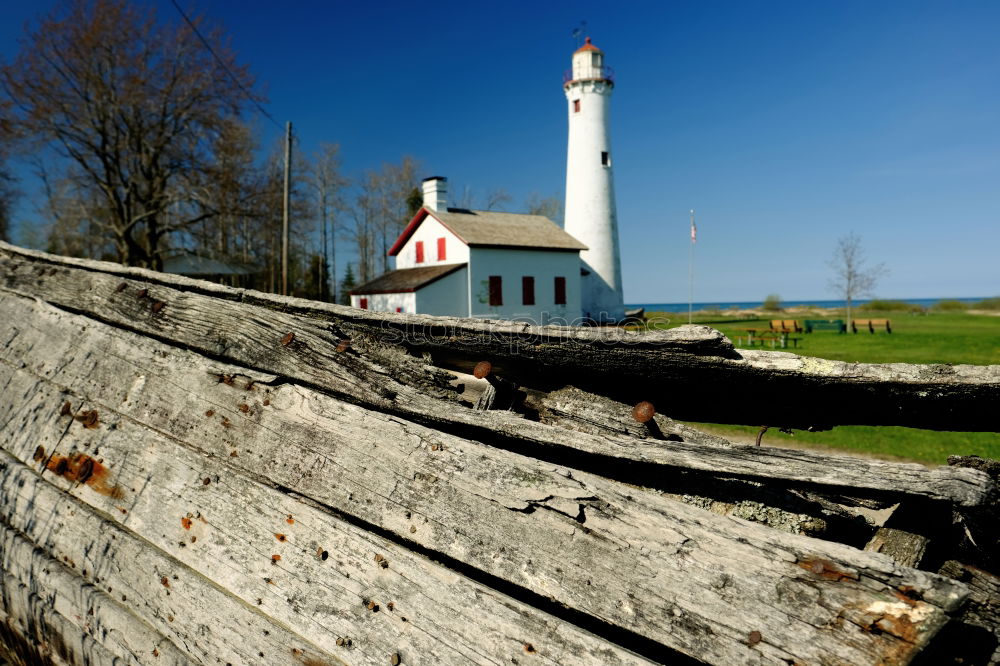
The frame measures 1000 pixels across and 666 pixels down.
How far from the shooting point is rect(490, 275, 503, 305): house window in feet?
92.1

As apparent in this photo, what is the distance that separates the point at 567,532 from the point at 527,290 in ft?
91.3

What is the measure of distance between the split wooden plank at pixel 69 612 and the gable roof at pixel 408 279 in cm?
2427

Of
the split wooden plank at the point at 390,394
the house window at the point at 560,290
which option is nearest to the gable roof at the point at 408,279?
the house window at the point at 560,290

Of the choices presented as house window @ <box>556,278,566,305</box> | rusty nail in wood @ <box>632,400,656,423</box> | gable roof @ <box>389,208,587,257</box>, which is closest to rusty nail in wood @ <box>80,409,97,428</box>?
rusty nail in wood @ <box>632,400,656,423</box>

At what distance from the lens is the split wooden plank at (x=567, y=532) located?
1163 millimetres

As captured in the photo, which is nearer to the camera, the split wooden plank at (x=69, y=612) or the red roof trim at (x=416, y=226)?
the split wooden plank at (x=69, y=612)

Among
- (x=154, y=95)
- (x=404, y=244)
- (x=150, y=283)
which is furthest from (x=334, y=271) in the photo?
(x=150, y=283)

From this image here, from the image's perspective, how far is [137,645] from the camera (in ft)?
5.80

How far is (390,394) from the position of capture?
6.57ft

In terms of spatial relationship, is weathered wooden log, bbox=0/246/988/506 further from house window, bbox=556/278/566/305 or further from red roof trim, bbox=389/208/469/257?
house window, bbox=556/278/566/305

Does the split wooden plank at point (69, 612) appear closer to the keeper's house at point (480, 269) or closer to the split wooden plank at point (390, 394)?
the split wooden plank at point (390, 394)

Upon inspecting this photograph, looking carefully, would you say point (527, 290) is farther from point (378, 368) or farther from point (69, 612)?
point (69, 612)

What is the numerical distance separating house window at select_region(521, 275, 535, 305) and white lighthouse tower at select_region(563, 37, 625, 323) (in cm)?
400

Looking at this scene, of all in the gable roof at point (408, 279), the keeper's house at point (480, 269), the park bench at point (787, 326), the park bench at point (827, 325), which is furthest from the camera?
the keeper's house at point (480, 269)
